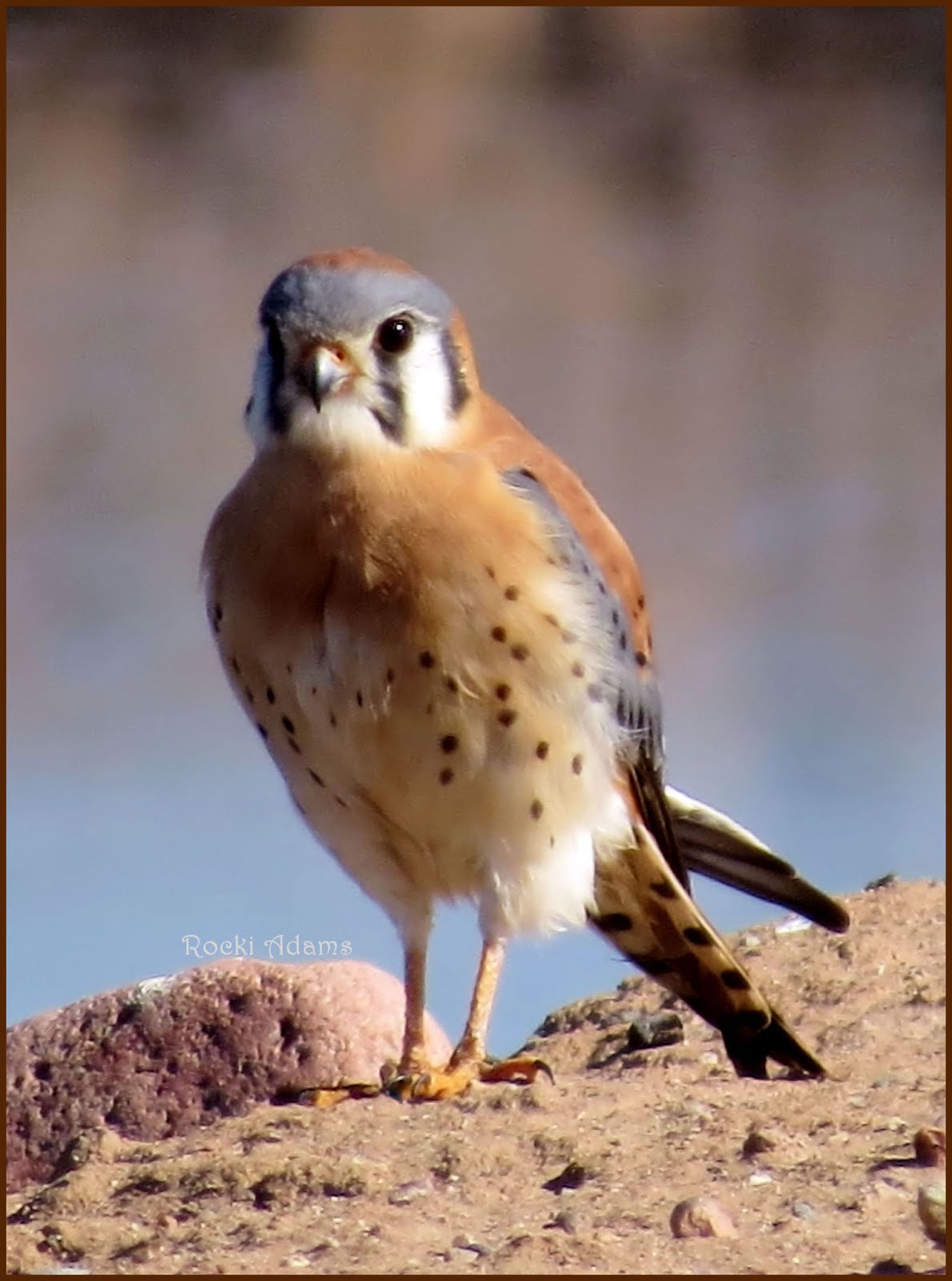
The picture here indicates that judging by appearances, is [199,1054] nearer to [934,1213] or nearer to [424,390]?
[424,390]

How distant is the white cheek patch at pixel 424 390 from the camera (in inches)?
178

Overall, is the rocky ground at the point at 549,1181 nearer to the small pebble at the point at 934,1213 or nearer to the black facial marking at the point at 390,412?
the small pebble at the point at 934,1213

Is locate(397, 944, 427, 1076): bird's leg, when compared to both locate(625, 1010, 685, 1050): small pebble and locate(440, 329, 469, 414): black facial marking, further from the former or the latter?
locate(440, 329, 469, 414): black facial marking

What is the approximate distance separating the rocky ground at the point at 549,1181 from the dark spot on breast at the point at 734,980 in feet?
0.60

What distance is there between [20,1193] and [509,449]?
6.00 feet

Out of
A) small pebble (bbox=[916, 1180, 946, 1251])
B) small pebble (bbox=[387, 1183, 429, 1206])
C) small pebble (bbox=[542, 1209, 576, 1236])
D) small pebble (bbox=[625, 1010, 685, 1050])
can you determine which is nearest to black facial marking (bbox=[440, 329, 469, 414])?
small pebble (bbox=[625, 1010, 685, 1050])

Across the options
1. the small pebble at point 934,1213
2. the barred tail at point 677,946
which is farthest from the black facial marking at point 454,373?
the small pebble at point 934,1213

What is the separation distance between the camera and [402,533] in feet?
14.4

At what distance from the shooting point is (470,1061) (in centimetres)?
461

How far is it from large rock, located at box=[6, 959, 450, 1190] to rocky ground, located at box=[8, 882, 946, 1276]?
168 millimetres

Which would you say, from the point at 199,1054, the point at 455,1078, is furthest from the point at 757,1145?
the point at 199,1054

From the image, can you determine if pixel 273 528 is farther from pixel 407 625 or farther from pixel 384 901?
pixel 384 901

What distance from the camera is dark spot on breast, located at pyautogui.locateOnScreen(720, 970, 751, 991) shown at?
4.93 meters

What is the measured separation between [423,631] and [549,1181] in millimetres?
1110
